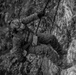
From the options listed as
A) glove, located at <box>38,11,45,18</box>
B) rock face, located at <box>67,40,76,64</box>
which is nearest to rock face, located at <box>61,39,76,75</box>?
rock face, located at <box>67,40,76,64</box>

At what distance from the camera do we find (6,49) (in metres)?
10.0

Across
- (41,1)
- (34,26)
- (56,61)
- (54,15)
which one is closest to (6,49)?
(34,26)

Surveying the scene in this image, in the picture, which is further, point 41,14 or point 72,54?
point 41,14

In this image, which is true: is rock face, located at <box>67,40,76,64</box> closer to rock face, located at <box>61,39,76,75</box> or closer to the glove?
rock face, located at <box>61,39,76,75</box>

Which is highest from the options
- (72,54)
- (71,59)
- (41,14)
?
(41,14)

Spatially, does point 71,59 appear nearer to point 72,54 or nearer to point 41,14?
point 72,54

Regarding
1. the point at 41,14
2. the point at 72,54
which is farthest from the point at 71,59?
the point at 41,14

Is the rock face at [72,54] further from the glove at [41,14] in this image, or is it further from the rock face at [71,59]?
the glove at [41,14]

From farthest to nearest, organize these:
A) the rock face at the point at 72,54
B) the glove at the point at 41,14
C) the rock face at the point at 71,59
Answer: the glove at the point at 41,14 → the rock face at the point at 72,54 → the rock face at the point at 71,59

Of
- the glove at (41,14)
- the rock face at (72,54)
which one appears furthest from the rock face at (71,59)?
the glove at (41,14)

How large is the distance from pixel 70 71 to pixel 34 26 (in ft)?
14.7

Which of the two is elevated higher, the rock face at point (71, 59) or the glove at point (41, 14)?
the glove at point (41, 14)

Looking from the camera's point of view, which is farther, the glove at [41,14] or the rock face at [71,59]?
the glove at [41,14]

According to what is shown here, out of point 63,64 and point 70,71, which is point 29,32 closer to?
point 63,64
